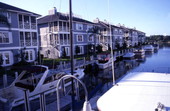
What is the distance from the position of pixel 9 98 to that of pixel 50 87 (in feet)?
11.1

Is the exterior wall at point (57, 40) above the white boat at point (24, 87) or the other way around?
above

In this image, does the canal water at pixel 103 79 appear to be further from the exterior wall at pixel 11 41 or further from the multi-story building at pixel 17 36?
the exterior wall at pixel 11 41

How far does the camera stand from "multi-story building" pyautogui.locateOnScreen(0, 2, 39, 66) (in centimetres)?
2089

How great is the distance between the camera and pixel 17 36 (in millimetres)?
22766

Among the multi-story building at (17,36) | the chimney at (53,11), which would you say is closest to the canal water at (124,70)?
the multi-story building at (17,36)

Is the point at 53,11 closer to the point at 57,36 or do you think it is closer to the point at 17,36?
the point at 57,36

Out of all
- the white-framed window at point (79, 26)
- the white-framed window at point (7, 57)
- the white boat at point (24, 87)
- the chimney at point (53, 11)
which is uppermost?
the chimney at point (53, 11)

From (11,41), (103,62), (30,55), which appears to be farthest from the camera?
(103,62)

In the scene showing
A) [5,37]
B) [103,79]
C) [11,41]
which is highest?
[5,37]

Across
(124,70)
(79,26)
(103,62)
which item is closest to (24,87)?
(103,62)

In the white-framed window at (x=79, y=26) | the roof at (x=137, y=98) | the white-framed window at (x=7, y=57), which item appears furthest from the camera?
the white-framed window at (x=79, y=26)

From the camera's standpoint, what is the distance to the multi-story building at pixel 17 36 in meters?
20.9

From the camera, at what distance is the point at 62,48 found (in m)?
31.6

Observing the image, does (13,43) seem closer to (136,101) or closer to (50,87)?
(50,87)
